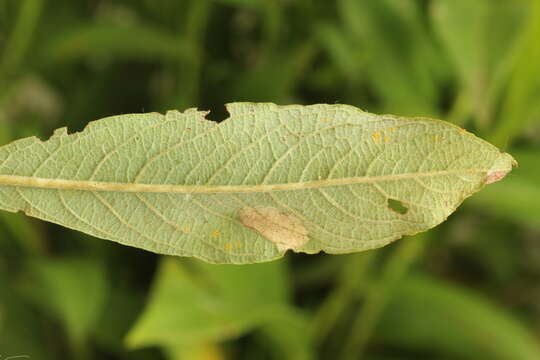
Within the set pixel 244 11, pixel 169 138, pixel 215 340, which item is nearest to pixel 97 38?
pixel 244 11

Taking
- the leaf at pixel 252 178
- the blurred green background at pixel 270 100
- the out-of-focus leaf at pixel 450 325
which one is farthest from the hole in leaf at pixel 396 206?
the out-of-focus leaf at pixel 450 325

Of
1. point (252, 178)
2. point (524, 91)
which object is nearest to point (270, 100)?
point (524, 91)

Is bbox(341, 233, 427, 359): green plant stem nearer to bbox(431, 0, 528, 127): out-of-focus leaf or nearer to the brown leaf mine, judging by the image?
bbox(431, 0, 528, 127): out-of-focus leaf

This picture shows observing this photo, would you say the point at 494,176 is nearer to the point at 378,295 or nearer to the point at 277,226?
the point at 277,226

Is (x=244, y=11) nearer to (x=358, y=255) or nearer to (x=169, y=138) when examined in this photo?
(x=358, y=255)

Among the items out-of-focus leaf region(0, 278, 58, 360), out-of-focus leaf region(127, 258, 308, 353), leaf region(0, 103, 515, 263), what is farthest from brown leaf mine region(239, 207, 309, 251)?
out-of-focus leaf region(0, 278, 58, 360)

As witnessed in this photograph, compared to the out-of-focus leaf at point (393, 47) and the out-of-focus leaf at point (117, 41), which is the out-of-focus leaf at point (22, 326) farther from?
the out-of-focus leaf at point (393, 47)
